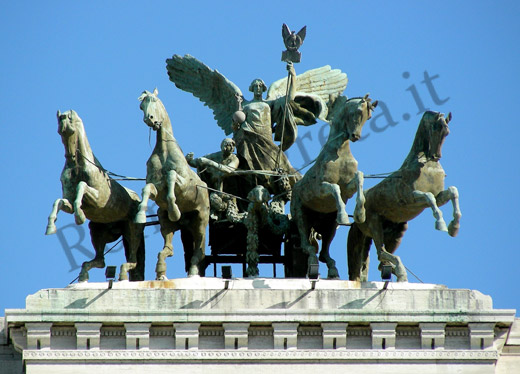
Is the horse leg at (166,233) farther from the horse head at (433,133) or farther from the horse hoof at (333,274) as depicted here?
the horse head at (433,133)

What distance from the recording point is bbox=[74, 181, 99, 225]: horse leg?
50.8 metres

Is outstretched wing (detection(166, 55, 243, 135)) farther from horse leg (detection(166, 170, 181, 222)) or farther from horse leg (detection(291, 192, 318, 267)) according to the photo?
horse leg (detection(166, 170, 181, 222))

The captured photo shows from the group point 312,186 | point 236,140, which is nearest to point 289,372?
→ point 312,186

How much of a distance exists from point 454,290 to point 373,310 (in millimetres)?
1891

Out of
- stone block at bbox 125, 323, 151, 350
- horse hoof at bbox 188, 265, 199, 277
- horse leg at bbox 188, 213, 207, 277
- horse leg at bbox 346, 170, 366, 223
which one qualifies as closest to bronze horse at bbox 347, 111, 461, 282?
horse leg at bbox 346, 170, 366, 223

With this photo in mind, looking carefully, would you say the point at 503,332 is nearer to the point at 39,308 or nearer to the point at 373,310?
the point at 373,310

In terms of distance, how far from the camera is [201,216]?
52969 millimetres

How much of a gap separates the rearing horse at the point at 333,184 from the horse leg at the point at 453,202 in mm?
1713

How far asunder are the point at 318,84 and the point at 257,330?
11.0 meters

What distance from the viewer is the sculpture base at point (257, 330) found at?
48875 millimetres

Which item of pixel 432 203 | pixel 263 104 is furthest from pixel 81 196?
pixel 432 203

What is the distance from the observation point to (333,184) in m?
51.8

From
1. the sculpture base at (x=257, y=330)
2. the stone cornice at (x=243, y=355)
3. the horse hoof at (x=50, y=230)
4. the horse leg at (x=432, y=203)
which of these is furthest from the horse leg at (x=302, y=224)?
the horse hoof at (x=50, y=230)

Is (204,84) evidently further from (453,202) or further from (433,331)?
(433,331)
